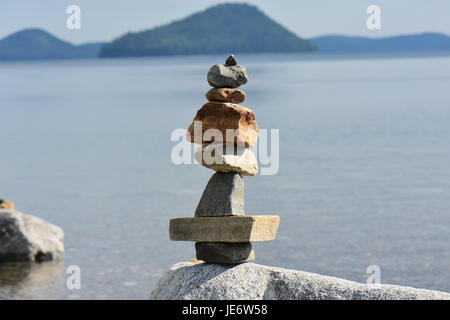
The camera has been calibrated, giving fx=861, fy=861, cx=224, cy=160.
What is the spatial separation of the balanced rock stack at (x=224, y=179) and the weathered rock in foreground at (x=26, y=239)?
36.8 ft

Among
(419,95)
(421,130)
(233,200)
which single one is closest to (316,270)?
(233,200)

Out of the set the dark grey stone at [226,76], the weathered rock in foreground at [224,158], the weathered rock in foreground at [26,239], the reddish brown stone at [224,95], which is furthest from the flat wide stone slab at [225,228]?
the weathered rock in foreground at [26,239]

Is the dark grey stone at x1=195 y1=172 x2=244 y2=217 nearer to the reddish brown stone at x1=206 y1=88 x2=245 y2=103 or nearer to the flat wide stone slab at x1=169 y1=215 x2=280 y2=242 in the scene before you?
the flat wide stone slab at x1=169 y1=215 x2=280 y2=242

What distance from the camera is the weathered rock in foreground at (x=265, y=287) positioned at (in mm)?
8102

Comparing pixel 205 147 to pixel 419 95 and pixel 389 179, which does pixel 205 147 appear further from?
pixel 419 95

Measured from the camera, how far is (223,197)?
8.67 metres

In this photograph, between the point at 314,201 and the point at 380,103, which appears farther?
the point at 380,103

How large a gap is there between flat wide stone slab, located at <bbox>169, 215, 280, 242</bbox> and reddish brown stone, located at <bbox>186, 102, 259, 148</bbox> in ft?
2.69

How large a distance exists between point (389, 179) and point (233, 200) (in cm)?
2236

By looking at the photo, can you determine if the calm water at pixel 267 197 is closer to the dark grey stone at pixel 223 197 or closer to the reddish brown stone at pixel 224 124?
the dark grey stone at pixel 223 197

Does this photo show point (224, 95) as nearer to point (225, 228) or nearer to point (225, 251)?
point (225, 228)

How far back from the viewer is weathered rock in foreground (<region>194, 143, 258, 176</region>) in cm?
863
